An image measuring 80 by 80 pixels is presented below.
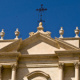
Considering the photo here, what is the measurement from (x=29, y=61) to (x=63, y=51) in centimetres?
206

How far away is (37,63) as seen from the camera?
27.8 meters

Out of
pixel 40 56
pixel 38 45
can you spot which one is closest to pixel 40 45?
pixel 38 45

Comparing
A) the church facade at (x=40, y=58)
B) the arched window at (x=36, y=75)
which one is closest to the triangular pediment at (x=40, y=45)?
the church facade at (x=40, y=58)

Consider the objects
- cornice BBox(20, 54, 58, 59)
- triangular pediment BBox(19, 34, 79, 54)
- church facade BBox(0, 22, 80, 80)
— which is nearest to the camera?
church facade BBox(0, 22, 80, 80)

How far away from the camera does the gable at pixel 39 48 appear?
92.1 feet

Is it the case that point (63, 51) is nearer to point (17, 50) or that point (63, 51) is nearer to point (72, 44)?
point (72, 44)

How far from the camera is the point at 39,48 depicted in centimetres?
2827

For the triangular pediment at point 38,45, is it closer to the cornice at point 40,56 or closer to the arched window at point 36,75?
the cornice at point 40,56

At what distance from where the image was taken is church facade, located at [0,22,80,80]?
89.4 feet

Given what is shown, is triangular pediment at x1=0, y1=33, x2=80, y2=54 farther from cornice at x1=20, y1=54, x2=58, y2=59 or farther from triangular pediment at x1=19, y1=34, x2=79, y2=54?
cornice at x1=20, y1=54, x2=58, y2=59

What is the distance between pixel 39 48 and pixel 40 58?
691 millimetres

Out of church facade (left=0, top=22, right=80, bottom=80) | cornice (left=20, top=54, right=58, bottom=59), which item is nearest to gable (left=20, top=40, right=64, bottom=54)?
church facade (left=0, top=22, right=80, bottom=80)

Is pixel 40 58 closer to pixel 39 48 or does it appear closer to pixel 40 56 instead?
pixel 40 56

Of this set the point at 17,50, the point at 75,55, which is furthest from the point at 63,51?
the point at 17,50
